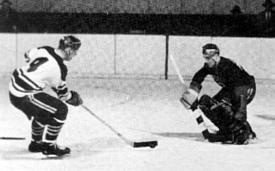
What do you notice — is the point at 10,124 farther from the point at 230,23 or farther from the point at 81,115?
the point at 230,23

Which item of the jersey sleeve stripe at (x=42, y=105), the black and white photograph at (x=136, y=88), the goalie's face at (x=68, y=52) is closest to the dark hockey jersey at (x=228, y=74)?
the black and white photograph at (x=136, y=88)

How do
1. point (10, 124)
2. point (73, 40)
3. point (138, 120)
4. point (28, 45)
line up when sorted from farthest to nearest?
1. point (28, 45)
2. point (138, 120)
3. point (10, 124)
4. point (73, 40)

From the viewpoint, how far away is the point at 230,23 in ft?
34.3

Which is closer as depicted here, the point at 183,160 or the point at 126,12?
the point at 183,160

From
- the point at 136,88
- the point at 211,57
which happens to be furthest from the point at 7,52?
the point at 211,57

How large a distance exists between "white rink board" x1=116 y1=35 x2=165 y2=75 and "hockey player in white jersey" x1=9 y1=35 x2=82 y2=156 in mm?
4826

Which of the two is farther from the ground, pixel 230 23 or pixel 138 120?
pixel 230 23

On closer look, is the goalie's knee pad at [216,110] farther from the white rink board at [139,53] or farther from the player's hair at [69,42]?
the white rink board at [139,53]

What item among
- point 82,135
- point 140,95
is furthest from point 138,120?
point 140,95

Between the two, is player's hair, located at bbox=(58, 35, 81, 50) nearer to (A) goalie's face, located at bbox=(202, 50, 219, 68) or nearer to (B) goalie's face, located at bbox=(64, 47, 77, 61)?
(B) goalie's face, located at bbox=(64, 47, 77, 61)

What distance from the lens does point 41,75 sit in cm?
390

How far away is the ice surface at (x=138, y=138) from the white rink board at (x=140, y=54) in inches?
45.9

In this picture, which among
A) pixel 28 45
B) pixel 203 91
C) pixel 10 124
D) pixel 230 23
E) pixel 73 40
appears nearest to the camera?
pixel 73 40

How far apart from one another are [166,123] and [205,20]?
537 cm
